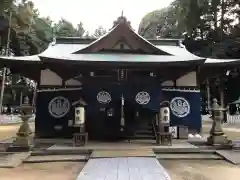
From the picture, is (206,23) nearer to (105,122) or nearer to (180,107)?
(180,107)

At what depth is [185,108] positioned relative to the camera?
14141mm

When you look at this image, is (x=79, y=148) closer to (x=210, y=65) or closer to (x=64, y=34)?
(x=210, y=65)

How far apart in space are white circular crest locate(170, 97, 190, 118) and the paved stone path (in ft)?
19.2

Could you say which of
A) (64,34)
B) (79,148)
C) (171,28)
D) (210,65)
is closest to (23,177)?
(79,148)

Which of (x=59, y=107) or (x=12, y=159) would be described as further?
(x=59, y=107)

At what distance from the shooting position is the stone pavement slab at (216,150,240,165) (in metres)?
8.72

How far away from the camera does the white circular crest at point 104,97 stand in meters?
12.5

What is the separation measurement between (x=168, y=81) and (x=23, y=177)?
856cm

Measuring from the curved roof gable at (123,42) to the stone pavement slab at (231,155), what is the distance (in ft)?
17.0

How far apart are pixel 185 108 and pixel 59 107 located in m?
5.55

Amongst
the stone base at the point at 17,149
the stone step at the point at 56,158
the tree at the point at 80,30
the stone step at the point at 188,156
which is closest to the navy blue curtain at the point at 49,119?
the stone base at the point at 17,149

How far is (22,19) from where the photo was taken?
28.6 meters

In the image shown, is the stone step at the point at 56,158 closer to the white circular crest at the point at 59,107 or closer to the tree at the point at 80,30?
the white circular crest at the point at 59,107

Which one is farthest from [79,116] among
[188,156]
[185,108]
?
[185,108]
